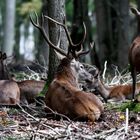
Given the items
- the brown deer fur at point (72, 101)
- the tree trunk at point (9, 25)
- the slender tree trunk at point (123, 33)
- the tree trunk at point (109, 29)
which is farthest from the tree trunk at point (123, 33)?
the brown deer fur at point (72, 101)

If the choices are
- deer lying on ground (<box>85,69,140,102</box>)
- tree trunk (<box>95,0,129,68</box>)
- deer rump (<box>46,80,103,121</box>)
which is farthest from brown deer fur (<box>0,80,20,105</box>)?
tree trunk (<box>95,0,129,68</box>)

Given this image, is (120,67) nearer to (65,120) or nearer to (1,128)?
(65,120)

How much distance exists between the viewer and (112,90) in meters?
13.8

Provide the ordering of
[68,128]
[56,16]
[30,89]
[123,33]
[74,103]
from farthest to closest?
[123,33], [30,89], [56,16], [74,103], [68,128]

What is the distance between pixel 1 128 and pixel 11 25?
53.6 ft

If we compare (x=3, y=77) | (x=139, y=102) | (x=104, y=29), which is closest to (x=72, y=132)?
(x=139, y=102)

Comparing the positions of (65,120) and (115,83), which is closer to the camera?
(65,120)

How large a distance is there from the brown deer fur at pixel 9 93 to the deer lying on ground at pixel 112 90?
2237 mm

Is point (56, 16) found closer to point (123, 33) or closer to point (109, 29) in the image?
point (123, 33)

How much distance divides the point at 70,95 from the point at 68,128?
6.00 ft

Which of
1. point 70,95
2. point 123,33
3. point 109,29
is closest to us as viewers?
point 70,95

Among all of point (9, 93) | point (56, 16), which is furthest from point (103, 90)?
point (56, 16)

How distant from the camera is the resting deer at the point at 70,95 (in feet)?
30.3

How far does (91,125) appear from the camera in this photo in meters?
8.88
